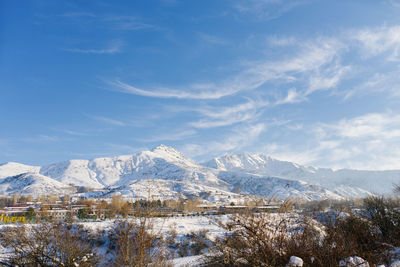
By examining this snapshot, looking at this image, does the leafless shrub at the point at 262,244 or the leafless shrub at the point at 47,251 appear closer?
the leafless shrub at the point at 262,244

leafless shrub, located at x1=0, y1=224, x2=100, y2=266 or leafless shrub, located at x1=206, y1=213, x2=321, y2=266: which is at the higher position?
leafless shrub, located at x1=206, y1=213, x2=321, y2=266

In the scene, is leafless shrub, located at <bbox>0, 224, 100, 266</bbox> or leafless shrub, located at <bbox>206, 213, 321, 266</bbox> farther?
leafless shrub, located at <bbox>0, 224, 100, 266</bbox>

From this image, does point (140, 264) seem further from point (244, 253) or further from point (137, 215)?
point (244, 253)

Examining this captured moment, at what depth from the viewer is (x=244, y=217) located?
672 centimetres

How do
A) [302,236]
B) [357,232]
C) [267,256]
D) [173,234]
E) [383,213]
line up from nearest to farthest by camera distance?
[267,256], [302,236], [357,232], [383,213], [173,234]

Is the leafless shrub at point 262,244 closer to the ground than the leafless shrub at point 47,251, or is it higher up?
higher up

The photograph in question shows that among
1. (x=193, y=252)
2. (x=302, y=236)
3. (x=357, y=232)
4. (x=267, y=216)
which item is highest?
(x=267, y=216)

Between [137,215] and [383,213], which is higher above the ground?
[137,215]

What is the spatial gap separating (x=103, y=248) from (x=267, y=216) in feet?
126

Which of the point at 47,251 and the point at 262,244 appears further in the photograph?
the point at 47,251

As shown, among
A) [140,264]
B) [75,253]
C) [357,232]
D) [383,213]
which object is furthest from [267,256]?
[383,213]

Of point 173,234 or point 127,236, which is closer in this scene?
point 127,236

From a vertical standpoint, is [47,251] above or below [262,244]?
below

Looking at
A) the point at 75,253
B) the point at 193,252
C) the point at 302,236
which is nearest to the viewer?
the point at 302,236
